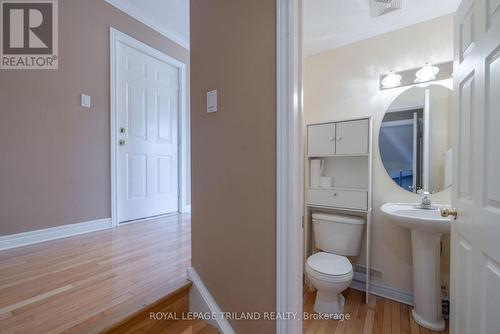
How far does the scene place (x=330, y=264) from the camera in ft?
5.80

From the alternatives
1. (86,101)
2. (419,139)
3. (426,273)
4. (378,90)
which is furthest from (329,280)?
(86,101)

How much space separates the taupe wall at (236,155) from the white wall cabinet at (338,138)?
4.22ft

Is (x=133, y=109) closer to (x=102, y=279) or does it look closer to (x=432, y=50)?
(x=102, y=279)

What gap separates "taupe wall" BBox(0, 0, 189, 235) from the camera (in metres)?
1.82

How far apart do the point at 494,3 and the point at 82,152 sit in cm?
288

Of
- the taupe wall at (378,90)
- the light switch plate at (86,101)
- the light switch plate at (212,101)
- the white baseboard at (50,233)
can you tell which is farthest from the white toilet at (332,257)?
the light switch plate at (86,101)

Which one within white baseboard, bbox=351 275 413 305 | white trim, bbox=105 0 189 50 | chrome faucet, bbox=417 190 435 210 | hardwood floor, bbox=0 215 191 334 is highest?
white trim, bbox=105 0 189 50

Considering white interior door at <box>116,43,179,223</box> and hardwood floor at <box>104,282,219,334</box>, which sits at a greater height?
white interior door at <box>116,43,179,223</box>

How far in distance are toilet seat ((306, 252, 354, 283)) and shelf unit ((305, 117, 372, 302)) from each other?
0.31 m

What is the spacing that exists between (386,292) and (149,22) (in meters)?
3.80

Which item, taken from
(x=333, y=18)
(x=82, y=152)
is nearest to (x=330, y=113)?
(x=333, y=18)

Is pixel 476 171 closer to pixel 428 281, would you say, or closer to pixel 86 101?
pixel 428 281

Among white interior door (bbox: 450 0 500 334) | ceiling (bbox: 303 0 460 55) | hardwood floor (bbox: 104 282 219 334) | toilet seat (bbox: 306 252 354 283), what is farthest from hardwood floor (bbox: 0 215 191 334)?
ceiling (bbox: 303 0 460 55)

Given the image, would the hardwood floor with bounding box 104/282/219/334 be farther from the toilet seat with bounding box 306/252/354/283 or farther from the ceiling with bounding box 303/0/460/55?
the ceiling with bounding box 303/0/460/55
